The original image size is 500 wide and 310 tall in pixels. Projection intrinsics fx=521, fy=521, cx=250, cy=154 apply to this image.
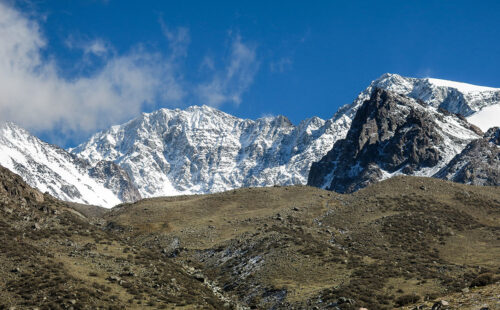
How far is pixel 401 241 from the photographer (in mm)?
76062

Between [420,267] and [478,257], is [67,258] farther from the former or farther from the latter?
[478,257]

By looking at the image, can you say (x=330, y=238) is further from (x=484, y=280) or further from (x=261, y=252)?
(x=484, y=280)

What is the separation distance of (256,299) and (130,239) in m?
36.7

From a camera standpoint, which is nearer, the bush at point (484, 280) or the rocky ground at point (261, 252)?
the bush at point (484, 280)

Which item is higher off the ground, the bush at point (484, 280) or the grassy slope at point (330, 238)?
the grassy slope at point (330, 238)

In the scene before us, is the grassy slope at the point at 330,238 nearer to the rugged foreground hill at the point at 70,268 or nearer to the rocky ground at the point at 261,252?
the rocky ground at the point at 261,252

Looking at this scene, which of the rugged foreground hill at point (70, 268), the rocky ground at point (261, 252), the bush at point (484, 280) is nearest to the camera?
the bush at point (484, 280)

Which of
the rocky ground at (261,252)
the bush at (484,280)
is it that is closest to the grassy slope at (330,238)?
the rocky ground at (261,252)

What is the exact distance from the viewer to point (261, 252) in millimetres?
68875

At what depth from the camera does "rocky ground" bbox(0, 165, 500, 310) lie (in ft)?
154

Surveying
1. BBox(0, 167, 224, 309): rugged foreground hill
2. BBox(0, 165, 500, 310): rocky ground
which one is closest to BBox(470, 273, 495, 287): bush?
BBox(0, 165, 500, 310): rocky ground

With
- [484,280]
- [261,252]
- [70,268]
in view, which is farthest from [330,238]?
[484,280]

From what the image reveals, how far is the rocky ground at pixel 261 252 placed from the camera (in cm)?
4691

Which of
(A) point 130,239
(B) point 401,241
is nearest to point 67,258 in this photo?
(A) point 130,239
